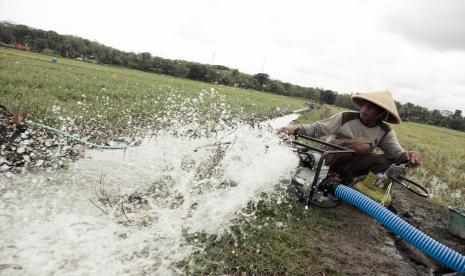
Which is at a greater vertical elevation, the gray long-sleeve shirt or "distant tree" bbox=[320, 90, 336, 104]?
"distant tree" bbox=[320, 90, 336, 104]

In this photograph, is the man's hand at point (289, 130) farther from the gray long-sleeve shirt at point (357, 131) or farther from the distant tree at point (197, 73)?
the distant tree at point (197, 73)

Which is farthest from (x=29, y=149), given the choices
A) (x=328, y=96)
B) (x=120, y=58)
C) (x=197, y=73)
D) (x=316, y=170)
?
(x=328, y=96)

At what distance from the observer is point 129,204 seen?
387 centimetres

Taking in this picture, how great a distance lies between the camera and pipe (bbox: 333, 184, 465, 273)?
339 centimetres

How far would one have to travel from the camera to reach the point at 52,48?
60250mm

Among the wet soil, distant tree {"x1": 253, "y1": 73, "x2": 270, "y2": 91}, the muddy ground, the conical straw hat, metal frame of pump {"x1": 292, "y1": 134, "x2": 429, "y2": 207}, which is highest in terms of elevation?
distant tree {"x1": 253, "y1": 73, "x2": 270, "y2": 91}

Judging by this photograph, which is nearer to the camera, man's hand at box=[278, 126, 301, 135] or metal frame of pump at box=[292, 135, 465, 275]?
metal frame of pump at box=[292, 135, 465, 275]

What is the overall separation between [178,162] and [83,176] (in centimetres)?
158

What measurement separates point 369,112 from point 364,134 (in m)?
0.38

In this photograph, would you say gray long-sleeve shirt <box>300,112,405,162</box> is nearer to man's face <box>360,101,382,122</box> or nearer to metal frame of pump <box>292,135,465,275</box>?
man's face <box>360,101,382,122</box>

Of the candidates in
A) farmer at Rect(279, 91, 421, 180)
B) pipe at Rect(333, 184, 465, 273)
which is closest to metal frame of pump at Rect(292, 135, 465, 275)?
pipe at Rect(333, 184, 465, 273)

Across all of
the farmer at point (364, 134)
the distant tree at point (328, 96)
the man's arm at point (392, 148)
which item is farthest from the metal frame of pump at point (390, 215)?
the distant tree at point (328, 96)

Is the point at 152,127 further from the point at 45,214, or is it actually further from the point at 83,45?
the point at 83,45

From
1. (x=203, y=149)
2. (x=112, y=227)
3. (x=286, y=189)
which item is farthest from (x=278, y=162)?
(x=112, y=227)
